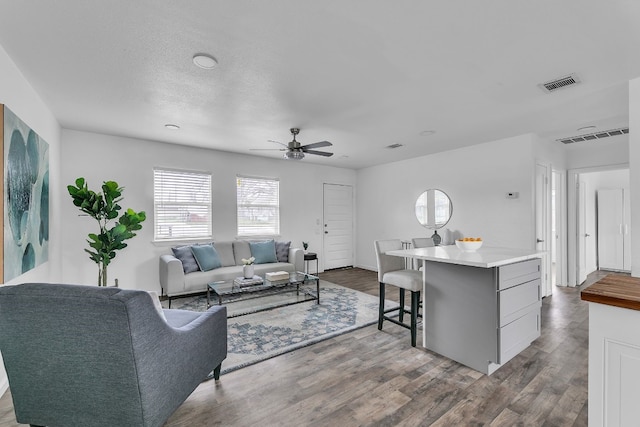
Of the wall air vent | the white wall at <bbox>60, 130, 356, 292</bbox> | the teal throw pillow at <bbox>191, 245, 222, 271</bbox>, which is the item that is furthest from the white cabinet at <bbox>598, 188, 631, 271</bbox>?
the teal throw pillow at <bbox>191, 245, 222, 271</bbox>

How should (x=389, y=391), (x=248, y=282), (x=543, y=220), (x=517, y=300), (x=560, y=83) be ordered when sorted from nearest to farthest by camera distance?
1. (x=389, y=391)
2. (x=517, y=300)
3. (x=560, y=83)
4. (x=248, y=282)
5. (x=543, y=220)

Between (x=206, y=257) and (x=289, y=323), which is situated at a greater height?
(x=206, y=257)

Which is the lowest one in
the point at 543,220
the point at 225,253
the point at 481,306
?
the point at 481,306

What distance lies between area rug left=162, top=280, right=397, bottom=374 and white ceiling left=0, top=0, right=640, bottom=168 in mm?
2496

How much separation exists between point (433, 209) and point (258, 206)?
11.3 ft

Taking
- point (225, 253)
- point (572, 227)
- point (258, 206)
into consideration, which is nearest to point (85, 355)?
point (225, 253)

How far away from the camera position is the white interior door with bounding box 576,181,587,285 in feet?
16.6

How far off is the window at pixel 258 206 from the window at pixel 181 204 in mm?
633

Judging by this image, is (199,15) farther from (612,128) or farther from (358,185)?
(358,185)

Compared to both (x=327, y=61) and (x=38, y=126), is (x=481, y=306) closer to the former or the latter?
(x=327, y=61)

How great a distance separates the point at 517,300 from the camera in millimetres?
2504

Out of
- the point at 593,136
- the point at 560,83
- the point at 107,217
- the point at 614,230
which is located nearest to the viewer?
the point at 560,83

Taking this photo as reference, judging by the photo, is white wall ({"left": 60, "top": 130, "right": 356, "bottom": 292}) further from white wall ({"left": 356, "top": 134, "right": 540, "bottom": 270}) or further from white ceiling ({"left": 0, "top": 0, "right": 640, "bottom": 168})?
white wall ({"left": 356, "top": 134, "right": 540, "bottom": 270})

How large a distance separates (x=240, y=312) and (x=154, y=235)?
212 cm
